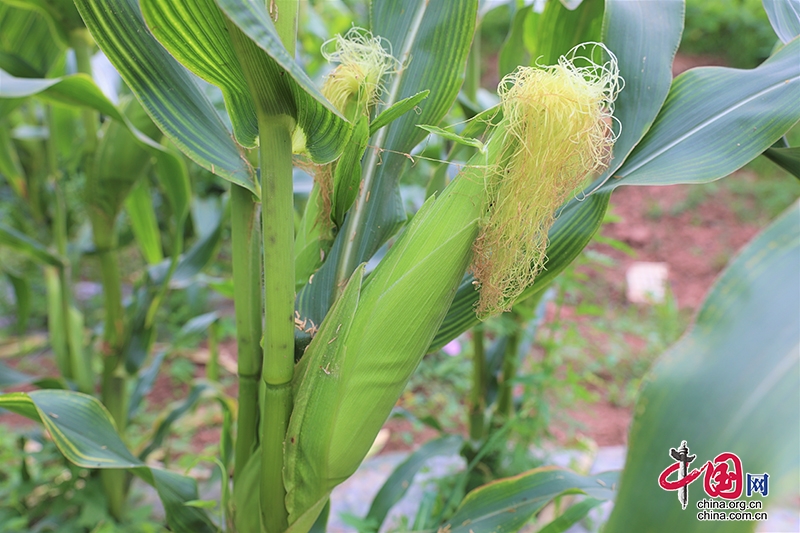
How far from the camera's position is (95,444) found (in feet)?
2.00

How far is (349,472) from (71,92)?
586mm

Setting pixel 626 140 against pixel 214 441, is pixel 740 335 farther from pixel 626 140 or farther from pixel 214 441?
pixel 214 441

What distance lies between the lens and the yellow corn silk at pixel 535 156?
401 millimetres

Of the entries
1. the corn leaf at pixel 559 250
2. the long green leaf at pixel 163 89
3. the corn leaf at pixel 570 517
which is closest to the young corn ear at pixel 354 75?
the long green leaf at pixel 163 89

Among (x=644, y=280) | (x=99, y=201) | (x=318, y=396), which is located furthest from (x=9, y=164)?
(x=644, y=280)

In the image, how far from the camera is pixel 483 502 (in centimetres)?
66

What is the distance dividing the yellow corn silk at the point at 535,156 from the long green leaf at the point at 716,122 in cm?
9

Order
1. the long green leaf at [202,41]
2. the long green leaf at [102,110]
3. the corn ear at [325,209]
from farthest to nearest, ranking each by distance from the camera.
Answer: the long green leaf at [102,110]
the corn ear at [325,209]
the long green leaf at [202,41]

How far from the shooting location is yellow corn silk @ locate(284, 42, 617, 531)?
1.34 feet

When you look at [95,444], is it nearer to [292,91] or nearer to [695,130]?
[292,91]

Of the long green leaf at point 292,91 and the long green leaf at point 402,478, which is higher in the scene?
the long green leaf at point 292,91

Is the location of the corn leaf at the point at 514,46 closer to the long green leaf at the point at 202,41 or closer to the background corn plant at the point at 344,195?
the background corn plant at the point at 344,195

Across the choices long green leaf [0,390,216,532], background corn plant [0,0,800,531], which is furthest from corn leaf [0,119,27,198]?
long green leaf [0,390,216,532]

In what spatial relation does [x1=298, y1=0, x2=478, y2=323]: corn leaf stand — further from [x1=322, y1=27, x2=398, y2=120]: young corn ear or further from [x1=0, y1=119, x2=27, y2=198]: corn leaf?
[x1=0, y1=119, x2=27, y2=198]: corn leaf
